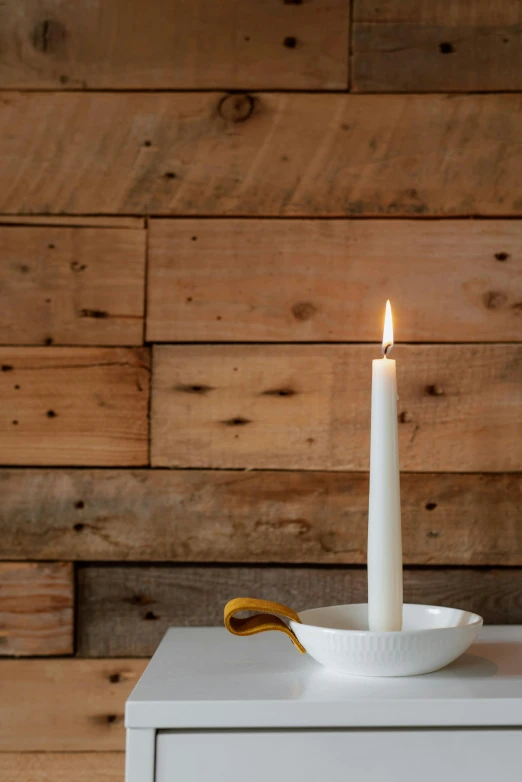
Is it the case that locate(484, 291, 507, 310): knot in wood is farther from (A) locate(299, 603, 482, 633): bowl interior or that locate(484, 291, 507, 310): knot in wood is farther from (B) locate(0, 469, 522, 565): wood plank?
(A) locate(299, 603, 482, 633): bowl interior

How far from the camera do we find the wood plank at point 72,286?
918 millimetres

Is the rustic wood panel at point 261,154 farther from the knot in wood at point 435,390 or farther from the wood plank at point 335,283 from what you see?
the knot in wood at point 435,390

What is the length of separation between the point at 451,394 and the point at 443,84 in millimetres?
397

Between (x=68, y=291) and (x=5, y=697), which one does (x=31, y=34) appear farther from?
(x=5, y=697)

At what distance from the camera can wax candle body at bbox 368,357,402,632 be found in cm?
63

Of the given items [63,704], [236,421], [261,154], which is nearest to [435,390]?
[236,421]

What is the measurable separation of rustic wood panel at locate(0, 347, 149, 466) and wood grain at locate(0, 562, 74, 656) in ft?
0.46

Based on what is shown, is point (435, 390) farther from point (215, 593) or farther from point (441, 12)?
point (441, 12)

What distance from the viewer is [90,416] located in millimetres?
911

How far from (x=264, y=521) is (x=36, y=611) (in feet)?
0.99

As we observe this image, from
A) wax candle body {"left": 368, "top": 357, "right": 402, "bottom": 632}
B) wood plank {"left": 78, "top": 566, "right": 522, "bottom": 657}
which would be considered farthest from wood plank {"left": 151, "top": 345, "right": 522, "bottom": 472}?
wax candle body {"left": 368, "top": 357, "right": 402, "bottom": 632}

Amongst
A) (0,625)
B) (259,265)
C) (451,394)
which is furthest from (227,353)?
(0,625)

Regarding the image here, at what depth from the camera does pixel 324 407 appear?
0.91 m

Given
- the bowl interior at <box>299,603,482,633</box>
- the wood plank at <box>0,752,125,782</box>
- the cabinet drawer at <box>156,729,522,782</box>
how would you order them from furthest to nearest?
1. the wood plank at <box>0,752,125,782</box>
2. the bowl interior at <box>299,603,482,633</box>
3. the cabinet drawer at <box>156,729,522,782</box>
